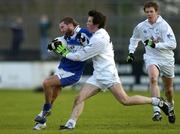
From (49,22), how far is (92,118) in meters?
16.5

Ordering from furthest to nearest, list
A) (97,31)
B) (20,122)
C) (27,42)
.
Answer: (27,42) → (20,122) → (97,31)

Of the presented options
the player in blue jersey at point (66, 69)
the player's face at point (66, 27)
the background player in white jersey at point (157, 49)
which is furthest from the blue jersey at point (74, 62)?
the background player in white jersey at point (157, 49)

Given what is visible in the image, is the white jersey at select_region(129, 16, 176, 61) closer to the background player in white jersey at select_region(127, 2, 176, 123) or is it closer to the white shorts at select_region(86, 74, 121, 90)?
the background player in white jersey at select_region(127, 2, 176, 123)

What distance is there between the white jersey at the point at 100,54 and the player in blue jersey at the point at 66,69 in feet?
1.42

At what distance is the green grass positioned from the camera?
46.4ft

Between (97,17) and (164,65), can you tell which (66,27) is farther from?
(164,65)

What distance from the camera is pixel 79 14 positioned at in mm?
33188

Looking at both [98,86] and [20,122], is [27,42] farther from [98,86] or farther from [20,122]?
[98,86]

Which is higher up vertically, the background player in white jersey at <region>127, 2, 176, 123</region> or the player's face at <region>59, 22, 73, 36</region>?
the player's face at <region>59, 22, 73, 36</region>

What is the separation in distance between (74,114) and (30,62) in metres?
18.4

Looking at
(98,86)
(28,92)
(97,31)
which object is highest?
(97,31)

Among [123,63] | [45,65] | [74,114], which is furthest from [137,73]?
[74,114]

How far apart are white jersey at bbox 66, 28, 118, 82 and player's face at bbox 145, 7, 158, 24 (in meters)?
2.49

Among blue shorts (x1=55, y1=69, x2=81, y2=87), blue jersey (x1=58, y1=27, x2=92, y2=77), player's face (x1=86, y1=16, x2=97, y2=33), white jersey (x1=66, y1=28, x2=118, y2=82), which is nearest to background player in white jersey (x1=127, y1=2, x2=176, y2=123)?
blue jersey (x1=58, y1=27, x2=92, y2=77)
